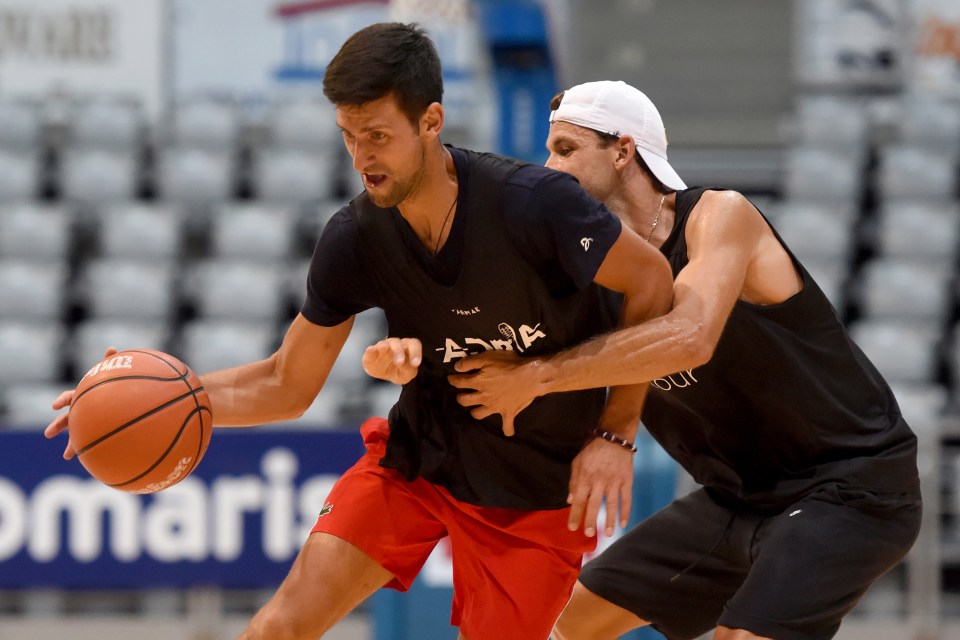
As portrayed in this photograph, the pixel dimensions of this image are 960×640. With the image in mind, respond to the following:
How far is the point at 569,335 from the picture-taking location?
11.3 feet

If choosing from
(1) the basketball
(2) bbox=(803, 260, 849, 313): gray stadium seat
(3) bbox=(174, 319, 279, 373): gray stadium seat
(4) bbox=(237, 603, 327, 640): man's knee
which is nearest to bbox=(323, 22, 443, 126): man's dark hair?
(1) the basketball

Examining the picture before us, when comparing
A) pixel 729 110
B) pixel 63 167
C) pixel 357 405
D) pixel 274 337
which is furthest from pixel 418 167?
pixel 729 110

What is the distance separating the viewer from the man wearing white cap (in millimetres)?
3275

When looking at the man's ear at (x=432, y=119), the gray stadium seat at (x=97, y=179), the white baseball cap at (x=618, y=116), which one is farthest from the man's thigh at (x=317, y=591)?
the gray stadium seat at (x=97, y=179)

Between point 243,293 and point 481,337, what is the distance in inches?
234

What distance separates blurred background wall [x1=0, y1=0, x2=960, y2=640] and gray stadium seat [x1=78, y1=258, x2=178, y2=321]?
0.06ft

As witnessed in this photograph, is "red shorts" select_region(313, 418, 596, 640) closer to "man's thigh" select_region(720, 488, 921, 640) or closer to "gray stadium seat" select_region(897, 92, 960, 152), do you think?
"man's thigh" select_region(720, 488, 921, 640)

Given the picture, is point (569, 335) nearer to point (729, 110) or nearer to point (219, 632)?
point (219, 632)

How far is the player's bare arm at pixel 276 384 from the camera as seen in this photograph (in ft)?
11.9

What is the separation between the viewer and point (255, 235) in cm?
946

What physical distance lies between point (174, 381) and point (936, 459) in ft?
14.1

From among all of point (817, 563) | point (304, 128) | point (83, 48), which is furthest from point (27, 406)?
point (817, 563)

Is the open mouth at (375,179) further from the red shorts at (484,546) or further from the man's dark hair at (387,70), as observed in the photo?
the red shorts at (484,546)

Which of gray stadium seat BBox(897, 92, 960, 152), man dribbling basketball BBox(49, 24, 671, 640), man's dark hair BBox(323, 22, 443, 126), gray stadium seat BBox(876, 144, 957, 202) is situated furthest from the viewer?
gray stadium seat BBox(897, 92, 960, 152)
